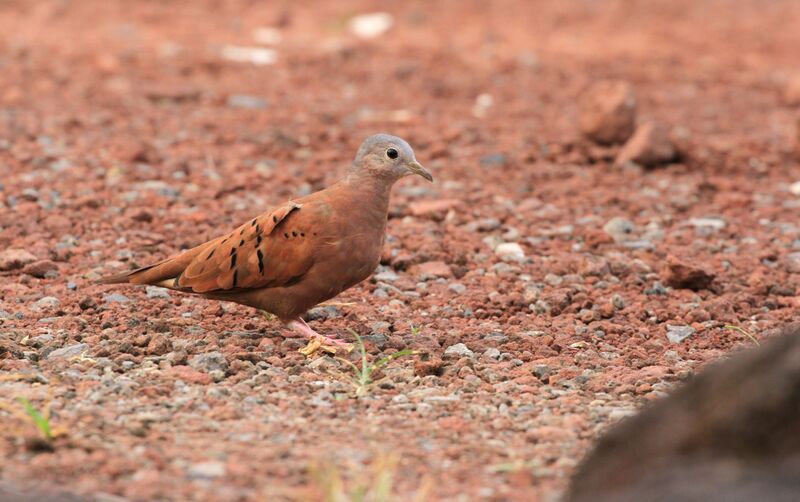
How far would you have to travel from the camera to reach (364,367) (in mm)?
4547

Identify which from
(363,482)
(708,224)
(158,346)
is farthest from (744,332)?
(158,346)

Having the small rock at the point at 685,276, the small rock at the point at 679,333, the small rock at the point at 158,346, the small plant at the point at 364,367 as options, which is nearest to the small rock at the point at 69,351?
the small rock at the point at 158,346

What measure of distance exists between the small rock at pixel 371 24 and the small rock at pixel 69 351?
7834 mm

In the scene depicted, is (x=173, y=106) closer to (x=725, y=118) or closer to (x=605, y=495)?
(x=725, y=118)

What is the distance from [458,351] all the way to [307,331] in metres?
0.66

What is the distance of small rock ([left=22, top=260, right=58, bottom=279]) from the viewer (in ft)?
19.1

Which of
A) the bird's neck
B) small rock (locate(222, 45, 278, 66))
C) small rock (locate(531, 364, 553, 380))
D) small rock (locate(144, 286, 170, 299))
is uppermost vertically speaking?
the bird's neck

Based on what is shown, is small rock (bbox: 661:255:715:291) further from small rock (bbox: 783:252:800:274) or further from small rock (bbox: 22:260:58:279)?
small rock (bbox: 22:260:58:279)

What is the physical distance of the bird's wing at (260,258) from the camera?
499 centimetres

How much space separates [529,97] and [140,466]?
6.96 m

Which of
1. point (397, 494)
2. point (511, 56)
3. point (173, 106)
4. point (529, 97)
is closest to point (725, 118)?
point (529, 97)

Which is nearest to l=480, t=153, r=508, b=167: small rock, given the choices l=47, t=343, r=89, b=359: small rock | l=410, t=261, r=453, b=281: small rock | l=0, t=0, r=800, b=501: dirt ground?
l=0, t=0, r=800, b=501: dirt ground

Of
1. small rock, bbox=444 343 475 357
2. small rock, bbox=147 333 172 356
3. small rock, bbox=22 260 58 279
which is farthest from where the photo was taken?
small rock, bbox=22 260 58 279

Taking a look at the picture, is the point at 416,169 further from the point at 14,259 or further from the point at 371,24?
the point at 371,24
